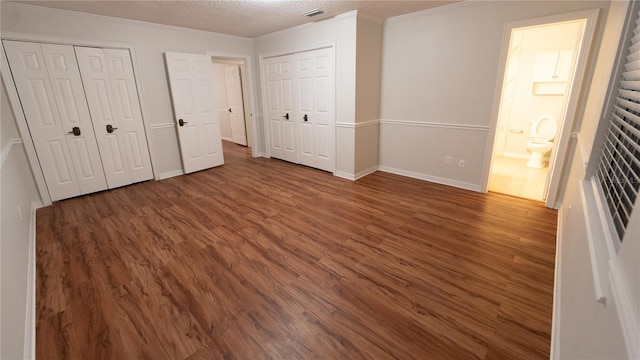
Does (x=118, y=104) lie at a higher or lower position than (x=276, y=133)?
higher

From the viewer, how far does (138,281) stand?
6.93 feet

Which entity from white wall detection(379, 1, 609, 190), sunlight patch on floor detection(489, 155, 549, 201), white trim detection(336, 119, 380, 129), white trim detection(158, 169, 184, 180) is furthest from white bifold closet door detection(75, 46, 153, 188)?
sunlight patch on floor detection(489, 155, 549, 201)

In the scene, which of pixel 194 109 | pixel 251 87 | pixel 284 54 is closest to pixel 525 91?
pixel 284 54

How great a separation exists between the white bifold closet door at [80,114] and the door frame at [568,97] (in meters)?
5.00

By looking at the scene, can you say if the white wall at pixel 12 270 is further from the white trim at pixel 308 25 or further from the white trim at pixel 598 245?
the white trim at pixel 308 25

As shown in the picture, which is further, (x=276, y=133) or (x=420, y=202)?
(x=276, y=133)

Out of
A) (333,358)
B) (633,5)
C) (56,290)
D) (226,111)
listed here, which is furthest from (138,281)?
(226,111)

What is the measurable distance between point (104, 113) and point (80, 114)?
27 centimetres

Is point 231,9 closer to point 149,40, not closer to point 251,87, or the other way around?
point 149,40

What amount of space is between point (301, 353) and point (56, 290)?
1915 mm

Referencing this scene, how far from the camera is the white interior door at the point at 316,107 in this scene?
171 inches

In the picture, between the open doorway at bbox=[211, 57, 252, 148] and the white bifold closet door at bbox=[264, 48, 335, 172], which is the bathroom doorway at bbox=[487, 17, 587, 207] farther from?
the open doorway at bbox=[211, 57, 252, 148]

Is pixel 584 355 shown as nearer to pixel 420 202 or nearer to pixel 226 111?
pixel 420 202

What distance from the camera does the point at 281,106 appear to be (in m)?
5.25
